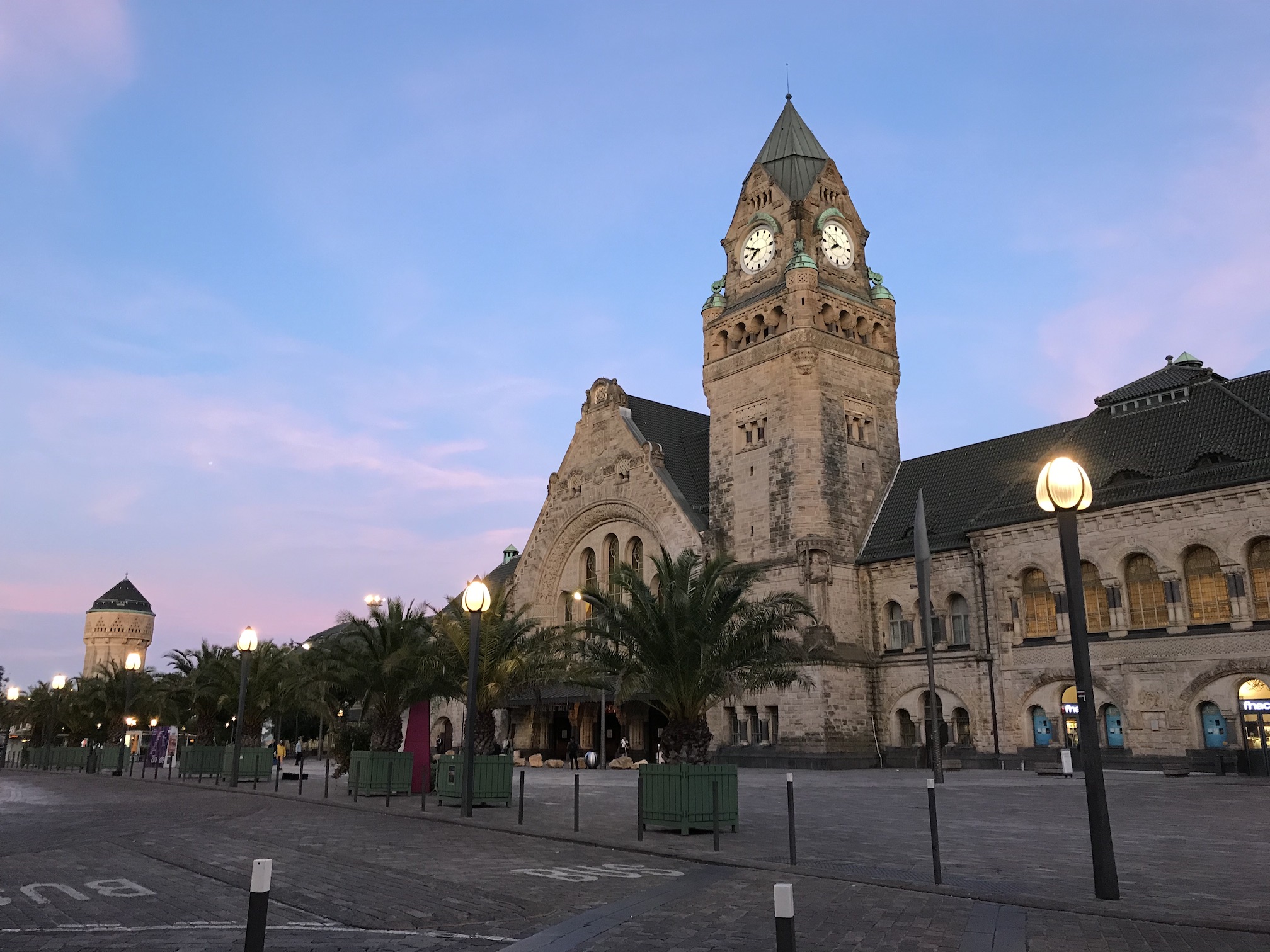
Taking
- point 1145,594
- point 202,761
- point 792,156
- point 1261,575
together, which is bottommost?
point 202,761

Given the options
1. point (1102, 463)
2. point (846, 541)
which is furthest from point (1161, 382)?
point (846, 541)

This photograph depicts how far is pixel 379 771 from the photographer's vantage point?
24.8 meters

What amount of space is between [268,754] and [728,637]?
20556mm

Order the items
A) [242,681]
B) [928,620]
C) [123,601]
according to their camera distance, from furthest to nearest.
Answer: [123,601], [928,620], [242,681]

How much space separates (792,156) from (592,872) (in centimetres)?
4379

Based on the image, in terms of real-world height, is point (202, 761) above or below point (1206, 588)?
below

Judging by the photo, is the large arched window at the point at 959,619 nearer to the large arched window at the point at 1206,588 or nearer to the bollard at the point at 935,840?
the large arched window at the point at 1206,588

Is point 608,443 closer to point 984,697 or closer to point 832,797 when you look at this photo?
point 984,697

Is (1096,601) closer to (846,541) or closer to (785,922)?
(846,541)

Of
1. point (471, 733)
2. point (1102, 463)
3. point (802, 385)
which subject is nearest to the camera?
point (471, 733)

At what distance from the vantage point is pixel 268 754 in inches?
1310

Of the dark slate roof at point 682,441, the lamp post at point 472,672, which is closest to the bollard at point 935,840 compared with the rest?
the lamp post at point 472,672

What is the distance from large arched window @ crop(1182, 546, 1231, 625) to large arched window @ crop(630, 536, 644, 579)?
83.1ft

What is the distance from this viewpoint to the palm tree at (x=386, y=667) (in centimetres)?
2619
